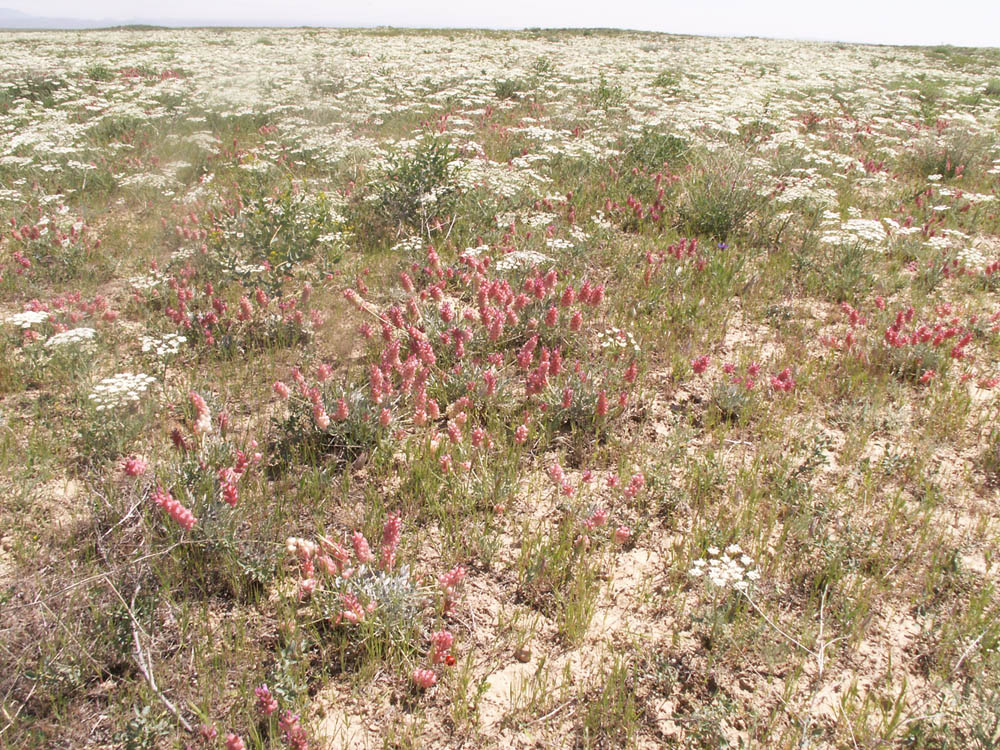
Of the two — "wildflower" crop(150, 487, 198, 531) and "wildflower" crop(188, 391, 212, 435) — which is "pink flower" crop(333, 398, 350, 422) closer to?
"wildflower" crop(188, 391, 212, 435)

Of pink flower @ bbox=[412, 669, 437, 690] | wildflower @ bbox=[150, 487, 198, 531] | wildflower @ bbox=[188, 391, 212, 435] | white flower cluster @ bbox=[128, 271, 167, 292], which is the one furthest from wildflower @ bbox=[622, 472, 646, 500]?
white flower cluster @ bbox=[128, 271, 167, 292]

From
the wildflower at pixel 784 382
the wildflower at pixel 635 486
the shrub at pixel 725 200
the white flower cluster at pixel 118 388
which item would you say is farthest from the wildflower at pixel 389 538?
the shrub at pixel 725 200

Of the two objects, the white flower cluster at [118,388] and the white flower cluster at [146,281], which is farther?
the white flower cluster at [146,281]

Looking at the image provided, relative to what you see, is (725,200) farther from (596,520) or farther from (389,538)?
(389,538)

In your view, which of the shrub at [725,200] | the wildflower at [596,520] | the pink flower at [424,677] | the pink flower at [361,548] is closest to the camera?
the pink flower at [424,677]

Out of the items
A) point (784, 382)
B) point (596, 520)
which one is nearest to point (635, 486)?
point (596, 520)

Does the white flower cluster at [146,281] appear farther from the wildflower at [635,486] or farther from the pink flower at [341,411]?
the wildflower at [635,486]

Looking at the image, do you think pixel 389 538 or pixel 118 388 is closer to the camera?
pixel 389 538

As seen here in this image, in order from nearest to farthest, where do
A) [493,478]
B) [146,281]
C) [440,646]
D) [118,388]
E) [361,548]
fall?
[440,646]
[361,548]
[118,388]
[493,478]
[146,281]

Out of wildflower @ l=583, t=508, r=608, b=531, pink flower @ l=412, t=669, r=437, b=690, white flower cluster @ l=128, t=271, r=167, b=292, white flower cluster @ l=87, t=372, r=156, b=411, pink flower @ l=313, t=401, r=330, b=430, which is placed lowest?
pink flower @ l=412, t=669, r=437, b=690

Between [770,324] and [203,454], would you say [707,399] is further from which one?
[203,454]

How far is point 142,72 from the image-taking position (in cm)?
1645

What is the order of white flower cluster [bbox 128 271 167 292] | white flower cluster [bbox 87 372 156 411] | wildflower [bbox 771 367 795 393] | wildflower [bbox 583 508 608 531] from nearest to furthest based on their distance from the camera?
wildflower [bbox 583 508 608 531]
white flower cluster [bbox 87 372 156 411]
wildflower [bbox 771 367 795 393]
white flower cluster [bbox 128 271 167 292]

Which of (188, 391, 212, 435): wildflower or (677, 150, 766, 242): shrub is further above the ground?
(677, 150, 766, 242): shrub
